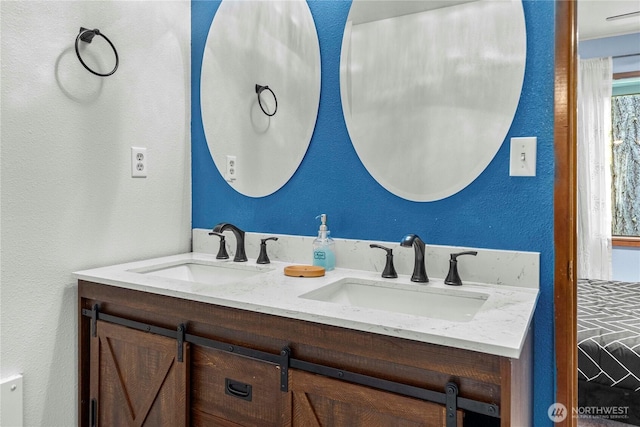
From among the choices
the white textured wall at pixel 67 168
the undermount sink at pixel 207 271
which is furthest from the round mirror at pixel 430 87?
the white textured wall at pixel 67 168

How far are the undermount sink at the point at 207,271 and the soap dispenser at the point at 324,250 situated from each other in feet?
0.61

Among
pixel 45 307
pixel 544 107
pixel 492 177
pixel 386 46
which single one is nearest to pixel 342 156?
pixel 386 46

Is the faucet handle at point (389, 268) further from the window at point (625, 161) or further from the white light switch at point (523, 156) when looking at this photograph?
the window at point (625, 161)

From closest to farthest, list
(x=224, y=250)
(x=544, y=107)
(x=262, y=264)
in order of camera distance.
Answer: (x=544, y=107) < (x=262, y=264) < (x=224, y=250)

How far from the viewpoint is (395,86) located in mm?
1477

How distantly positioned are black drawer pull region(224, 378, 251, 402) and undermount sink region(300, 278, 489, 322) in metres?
0.27

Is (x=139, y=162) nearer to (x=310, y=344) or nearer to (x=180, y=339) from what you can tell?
(x=180, y=339)

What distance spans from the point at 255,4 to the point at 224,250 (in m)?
1.01

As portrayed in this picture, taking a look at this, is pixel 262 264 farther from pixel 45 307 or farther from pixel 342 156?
pixel 45 307

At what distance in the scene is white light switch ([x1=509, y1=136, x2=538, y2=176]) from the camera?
1.25 metres

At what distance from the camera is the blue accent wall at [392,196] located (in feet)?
4.08

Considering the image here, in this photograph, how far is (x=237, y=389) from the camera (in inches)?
44.1

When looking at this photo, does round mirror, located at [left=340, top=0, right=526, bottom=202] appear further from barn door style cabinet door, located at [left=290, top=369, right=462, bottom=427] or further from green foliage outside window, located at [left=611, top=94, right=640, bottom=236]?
green foliage outside window, located at [left=611, top=94, right=640, bottom=236]

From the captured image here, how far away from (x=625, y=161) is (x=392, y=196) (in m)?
3.58
